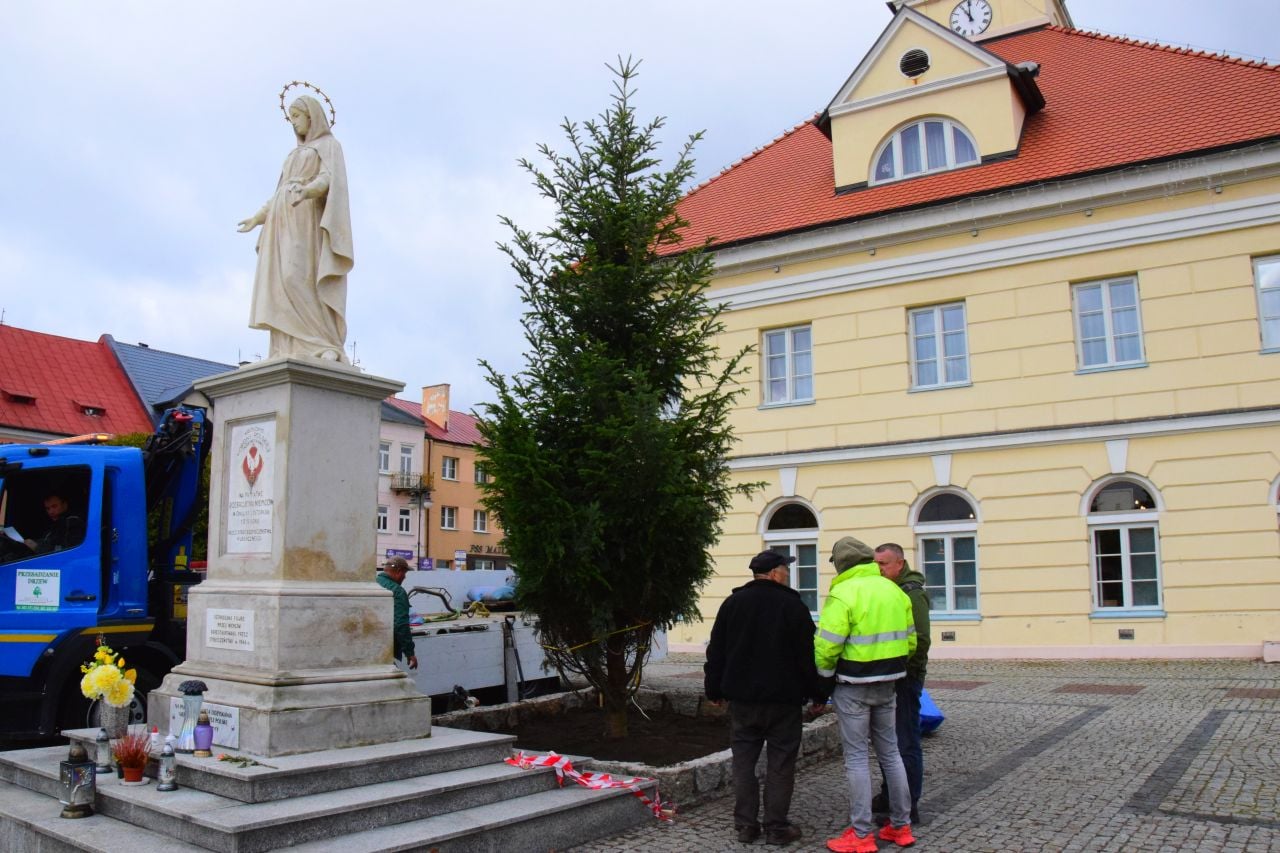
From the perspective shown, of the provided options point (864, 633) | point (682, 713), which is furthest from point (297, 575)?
point (682, 713)

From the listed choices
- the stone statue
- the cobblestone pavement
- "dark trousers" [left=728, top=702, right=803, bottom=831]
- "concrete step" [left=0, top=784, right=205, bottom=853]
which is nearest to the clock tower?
the cobblestone pavement

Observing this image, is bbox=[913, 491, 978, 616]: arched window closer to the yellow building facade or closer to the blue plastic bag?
the yellow building facade

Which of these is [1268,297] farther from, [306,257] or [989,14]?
[306,257]

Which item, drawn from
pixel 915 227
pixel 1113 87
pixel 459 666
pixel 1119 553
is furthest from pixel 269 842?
pixel 1113 87

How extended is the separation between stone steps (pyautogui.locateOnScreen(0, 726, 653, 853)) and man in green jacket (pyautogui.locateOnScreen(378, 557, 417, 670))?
183cm

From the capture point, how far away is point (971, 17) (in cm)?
2453

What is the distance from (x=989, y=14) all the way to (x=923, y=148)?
6431 mm

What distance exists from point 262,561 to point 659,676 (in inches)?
377

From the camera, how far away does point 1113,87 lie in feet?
65.9

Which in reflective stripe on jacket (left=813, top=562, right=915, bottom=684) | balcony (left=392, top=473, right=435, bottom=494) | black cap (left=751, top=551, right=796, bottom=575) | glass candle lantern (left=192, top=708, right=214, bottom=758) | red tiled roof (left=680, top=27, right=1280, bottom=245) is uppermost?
red tiled roof (left=680, top=27, right=1280, bottom=245)

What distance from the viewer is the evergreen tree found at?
28.1ft

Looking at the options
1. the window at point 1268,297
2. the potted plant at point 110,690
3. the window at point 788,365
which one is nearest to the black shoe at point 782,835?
the potted plant at point 110,690

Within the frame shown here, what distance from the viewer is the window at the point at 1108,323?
17.5 m

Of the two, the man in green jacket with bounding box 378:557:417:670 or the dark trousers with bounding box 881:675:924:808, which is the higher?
the man in green jacket with bounding box 378:557:417:670
